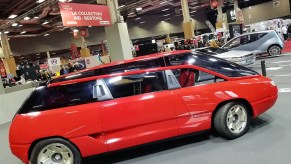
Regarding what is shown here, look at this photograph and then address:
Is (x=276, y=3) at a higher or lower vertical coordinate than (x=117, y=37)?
higher

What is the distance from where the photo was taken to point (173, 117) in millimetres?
3904

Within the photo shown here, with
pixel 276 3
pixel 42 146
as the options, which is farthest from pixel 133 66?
pixel 276 3

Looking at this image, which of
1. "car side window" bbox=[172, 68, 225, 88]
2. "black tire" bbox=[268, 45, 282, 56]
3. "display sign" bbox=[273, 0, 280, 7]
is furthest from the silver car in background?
"display sign" bbox=[273, 0, 280, 7]

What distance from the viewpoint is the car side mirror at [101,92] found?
12.5 feet

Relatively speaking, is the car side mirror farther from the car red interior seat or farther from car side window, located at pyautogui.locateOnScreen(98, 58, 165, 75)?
the car red interior seat

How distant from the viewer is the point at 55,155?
3768 mm

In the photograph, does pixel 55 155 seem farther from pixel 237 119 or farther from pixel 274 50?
pixel 274 50

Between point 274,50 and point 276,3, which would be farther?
point 276,3

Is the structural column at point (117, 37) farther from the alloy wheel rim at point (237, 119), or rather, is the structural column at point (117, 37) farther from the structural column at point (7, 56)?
the structural column at point (7, 56)

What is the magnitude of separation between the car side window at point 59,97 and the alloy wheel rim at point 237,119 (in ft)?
6.57

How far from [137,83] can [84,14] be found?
8.38 m

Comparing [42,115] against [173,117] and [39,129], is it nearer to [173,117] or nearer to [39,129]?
[39,129]

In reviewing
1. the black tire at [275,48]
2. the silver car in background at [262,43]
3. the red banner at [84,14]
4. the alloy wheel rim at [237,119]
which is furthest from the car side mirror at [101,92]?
the black tire at [275,48]

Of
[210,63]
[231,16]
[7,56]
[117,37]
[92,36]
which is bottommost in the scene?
[210,63]
